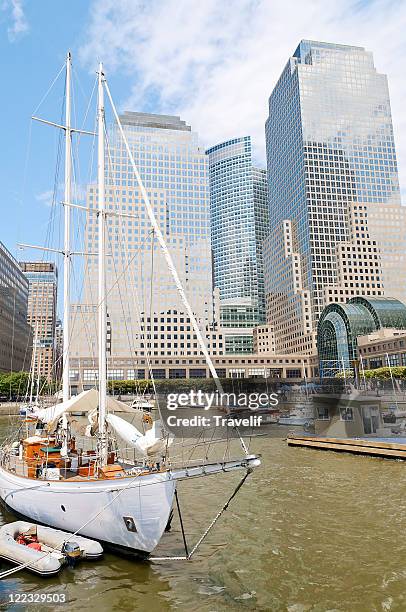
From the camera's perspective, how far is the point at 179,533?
19562 millimetres

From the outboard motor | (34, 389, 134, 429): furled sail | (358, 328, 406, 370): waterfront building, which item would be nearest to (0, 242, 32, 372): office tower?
(358, 328, 406, 370): waterfront building

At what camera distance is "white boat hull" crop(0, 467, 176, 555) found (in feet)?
52.4

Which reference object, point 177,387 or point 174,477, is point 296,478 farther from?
point 177,387

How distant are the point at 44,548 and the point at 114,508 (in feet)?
9.71

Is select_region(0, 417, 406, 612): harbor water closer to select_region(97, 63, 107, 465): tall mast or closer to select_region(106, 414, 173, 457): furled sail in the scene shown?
select_region(106, 414, 173, 457): furled sail

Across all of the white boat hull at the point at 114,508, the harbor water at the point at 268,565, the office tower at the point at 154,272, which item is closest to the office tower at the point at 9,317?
the office tower at the point at 154,272

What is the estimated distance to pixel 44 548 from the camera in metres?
16.8

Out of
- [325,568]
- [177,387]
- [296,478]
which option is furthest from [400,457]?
[177,387]

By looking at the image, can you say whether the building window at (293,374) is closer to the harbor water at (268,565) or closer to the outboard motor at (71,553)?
the harbor water at (268,565)

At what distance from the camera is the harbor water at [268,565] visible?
542 inches

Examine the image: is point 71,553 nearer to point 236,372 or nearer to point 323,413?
point 323,413

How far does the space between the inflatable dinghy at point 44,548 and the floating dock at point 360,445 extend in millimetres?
25732

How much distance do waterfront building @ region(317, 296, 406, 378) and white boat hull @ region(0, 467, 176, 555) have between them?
432 feet

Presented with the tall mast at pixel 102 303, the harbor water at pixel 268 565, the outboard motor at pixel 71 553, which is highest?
the tall mast at pixel 102 303
